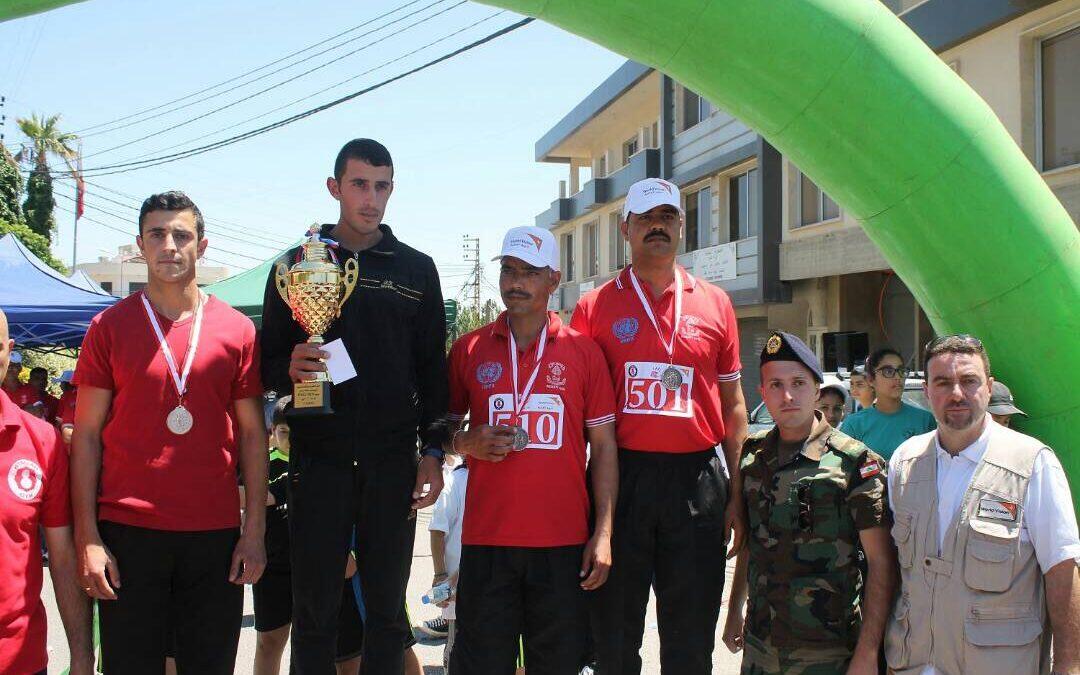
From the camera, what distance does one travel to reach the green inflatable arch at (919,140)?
358 cm

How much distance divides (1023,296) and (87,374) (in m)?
3.82

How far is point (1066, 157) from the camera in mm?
11391

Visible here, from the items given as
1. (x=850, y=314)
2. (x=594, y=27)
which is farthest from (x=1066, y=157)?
(x=594, y=27)

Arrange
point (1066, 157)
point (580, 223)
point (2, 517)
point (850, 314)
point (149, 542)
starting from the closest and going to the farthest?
point (2, 517) → point (149, 542) → point (1066, 157) → point (850, 314) → point (580, 223)

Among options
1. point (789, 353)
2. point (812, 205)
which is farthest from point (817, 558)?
point (812, 205)

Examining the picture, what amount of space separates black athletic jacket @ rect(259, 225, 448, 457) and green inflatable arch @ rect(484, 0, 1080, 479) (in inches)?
52.1

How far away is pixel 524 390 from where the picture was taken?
11.3 feet

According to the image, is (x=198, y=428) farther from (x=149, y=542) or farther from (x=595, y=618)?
(x=595, y=618)

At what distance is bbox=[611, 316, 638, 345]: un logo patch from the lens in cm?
369

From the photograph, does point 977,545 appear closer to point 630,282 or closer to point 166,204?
point 630,282

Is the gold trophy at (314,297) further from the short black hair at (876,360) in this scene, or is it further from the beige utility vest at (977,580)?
the short black hair at (876,360)

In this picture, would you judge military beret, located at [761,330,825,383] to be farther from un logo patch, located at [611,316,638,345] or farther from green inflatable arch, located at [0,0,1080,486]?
green inflatable arch, located at [0,0,1080,486]

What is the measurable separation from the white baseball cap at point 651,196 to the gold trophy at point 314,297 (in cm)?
130

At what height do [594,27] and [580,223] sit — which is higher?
[580,223]
